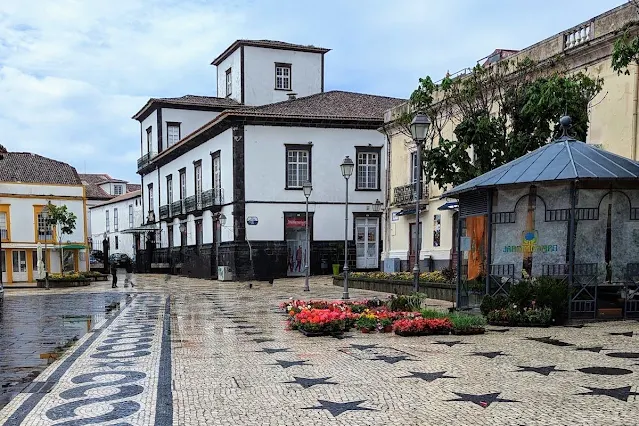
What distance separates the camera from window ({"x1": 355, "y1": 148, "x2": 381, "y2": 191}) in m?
31.5

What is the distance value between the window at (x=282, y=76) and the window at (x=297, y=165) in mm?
8824

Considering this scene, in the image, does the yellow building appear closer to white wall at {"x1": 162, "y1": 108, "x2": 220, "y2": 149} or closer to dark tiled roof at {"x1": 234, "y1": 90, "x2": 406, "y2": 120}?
dark tiled roof at {"x1": 234, "y1": 90, "x2": 406, "y2": 120}

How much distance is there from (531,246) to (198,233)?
27026 mm

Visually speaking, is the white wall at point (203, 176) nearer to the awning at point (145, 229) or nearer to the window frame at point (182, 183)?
the window frame at point (182, 183)

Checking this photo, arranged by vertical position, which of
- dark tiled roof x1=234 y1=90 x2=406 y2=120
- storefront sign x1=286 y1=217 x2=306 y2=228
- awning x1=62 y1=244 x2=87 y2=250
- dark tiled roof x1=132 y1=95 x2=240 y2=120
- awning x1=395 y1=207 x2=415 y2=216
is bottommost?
awning x1=62 y1=244 x2=87 y2=250

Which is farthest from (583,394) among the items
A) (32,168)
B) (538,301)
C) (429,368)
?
(32,168)

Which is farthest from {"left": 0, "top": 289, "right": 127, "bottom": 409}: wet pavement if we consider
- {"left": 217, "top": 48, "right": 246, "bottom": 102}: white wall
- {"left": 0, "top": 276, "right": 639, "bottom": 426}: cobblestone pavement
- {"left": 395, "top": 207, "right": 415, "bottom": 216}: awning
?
Answer: {"left": 217, "top": 48, "right": 246, "bottom": 102}: white wall

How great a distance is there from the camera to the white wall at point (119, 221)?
171ft

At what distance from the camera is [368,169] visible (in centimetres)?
3170

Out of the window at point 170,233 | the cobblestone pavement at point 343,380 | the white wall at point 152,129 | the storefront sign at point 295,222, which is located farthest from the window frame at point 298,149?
the cobblestone pavement at point 343,380

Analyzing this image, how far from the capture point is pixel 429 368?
23.1 ft

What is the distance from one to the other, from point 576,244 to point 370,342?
435 cm

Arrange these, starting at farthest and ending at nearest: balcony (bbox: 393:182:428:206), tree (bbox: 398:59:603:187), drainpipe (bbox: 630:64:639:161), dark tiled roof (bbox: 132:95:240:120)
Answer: dark tiled roof (bbox: 132:95:240:120), balcony (bbox: 393:182:428:206), drainpipe (bbox: 630:64:639:161), tree (bbox: 398:59:603:187)

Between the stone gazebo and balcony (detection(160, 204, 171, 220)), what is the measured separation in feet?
108
